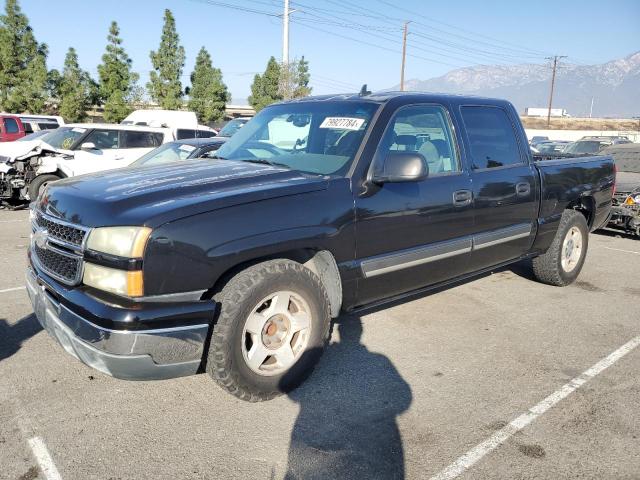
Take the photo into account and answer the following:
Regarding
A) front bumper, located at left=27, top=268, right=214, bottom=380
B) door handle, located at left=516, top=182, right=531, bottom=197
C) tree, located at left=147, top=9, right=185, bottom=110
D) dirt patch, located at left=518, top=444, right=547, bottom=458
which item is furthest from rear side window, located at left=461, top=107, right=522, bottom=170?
tree, located at left=147, top=9, right=185, bottom=110

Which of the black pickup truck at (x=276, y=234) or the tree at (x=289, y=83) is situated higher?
the tree at (x=289, y=83)

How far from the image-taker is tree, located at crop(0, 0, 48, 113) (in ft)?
103

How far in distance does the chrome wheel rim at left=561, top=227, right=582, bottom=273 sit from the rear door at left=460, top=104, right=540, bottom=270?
89 cm

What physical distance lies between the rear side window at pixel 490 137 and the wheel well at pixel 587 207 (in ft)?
4.72

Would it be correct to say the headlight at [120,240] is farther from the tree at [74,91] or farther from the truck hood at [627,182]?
the tree at [74,91]

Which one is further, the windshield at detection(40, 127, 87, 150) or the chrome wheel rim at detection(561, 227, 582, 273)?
the windshield at detection(40, 127, 87, 150)

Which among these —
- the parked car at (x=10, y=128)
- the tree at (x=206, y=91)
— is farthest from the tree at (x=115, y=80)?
the parked car at (x=10, y=128)

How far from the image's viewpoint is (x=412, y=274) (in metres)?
3.88

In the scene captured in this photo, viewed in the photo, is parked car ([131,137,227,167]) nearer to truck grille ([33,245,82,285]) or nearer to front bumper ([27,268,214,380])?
truck grille ([33,245,82,285])

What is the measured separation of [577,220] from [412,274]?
279 cm

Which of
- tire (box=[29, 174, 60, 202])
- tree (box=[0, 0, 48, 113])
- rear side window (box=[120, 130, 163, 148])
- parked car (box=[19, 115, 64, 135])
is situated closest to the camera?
tire (box=[29, 174, 60, 202])

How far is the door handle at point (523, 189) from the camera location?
15.3 feet

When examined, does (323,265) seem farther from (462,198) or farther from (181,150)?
(181,150)

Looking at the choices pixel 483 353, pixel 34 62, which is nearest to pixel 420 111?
pixel 483 353
